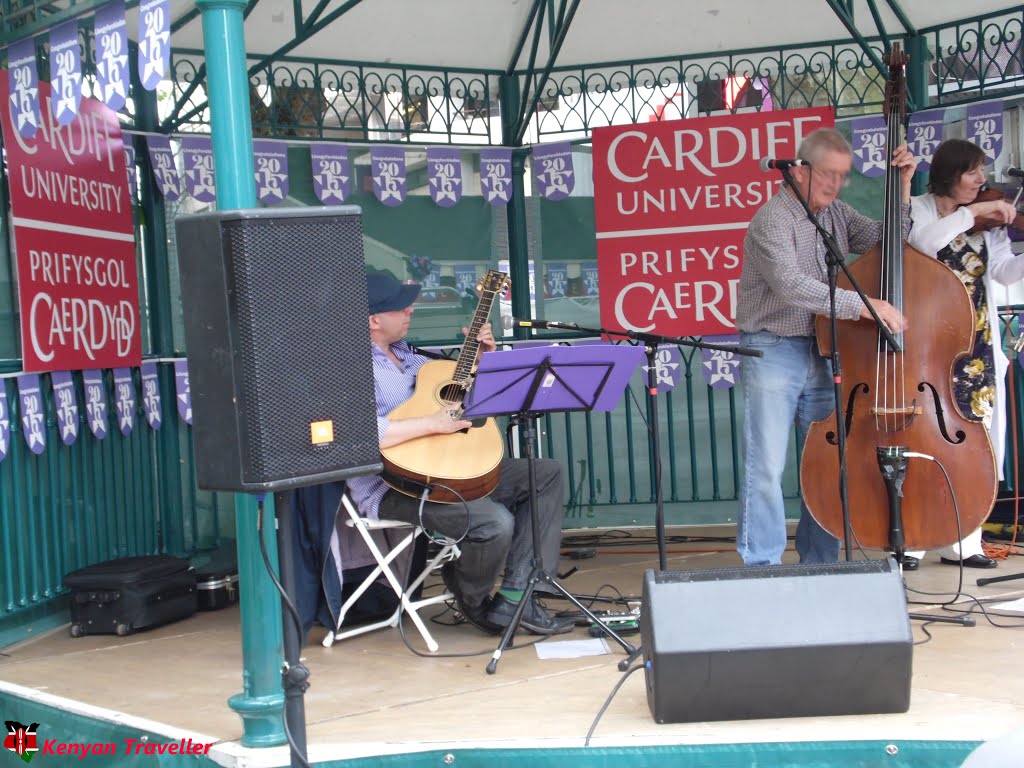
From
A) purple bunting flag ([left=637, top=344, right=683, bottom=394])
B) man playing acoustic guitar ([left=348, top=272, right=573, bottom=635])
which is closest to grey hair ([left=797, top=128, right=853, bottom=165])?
man playing acoustic guitar ([left=348, top=272, right=573, bottom=635])

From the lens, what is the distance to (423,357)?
4871 mm

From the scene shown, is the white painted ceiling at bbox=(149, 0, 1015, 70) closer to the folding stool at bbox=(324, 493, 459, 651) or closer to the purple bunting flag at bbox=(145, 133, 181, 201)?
the purple bunting flag at bbox=(145, 133, 181, 201)

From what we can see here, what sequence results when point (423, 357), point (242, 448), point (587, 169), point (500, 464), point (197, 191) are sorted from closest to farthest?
point (242, 448), point (500, 464), point (423, 357), point (197, 191), point (587, 169)

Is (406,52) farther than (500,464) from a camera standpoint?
Yes

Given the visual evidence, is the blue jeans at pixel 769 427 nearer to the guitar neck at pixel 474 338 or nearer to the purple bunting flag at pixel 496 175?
the guitar neck at pixel 474 338

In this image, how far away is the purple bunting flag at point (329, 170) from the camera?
20.7ft

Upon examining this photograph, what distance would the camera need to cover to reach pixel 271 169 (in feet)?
20.3

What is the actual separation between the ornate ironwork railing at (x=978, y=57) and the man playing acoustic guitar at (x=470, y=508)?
3394mm

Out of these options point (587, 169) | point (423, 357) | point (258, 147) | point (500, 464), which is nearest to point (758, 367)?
point (500, 464)

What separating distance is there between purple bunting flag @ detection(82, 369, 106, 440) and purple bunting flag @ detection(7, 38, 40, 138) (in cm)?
122

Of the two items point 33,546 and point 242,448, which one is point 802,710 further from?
point 33,546

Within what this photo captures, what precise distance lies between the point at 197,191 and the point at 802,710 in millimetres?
4180

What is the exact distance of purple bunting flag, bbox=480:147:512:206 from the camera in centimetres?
664

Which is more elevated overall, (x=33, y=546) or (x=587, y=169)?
(x=587, y=169)
